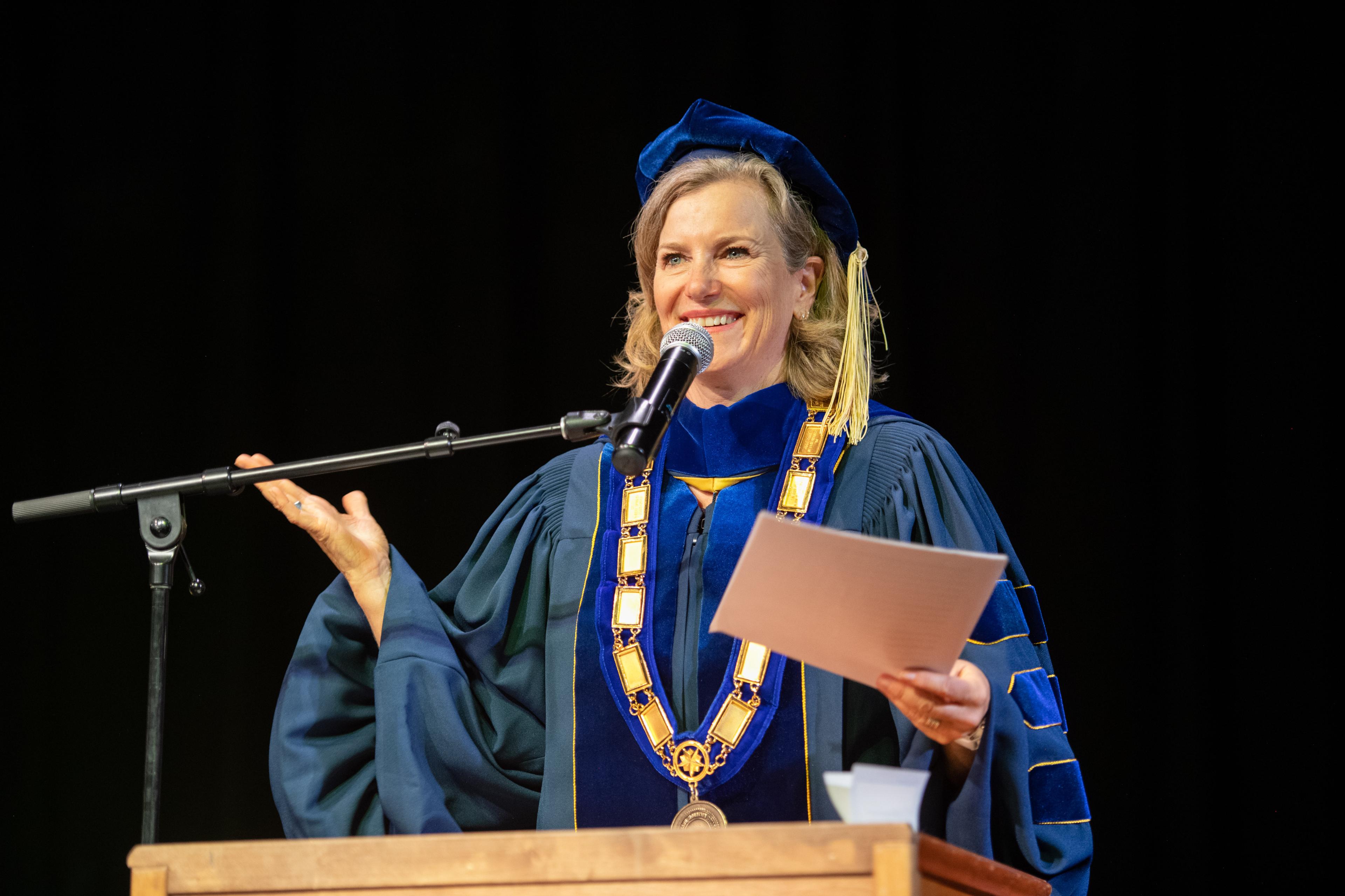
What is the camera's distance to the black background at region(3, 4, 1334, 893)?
8.33 feet

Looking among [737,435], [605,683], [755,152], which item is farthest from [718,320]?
[605,683]

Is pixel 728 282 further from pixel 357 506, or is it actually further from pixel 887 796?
pixel 887 796

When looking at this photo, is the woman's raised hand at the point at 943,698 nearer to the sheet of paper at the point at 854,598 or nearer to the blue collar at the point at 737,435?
the sheet of paper at the point at 854,598

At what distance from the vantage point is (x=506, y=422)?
2.88 metres

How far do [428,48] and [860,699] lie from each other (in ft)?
6.16

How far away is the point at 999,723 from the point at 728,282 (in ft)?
2.85

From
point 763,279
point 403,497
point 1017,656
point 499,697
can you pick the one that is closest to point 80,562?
point 403,497

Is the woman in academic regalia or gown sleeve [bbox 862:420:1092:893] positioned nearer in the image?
gown sleeve [bbox 862:420:1092:893]

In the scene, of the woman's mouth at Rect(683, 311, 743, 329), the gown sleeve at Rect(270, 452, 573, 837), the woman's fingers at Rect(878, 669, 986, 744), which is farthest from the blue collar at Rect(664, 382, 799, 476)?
the woman's fingers at Rect(878, 669, 986, 744)

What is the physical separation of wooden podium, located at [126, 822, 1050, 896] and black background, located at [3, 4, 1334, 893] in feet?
4.84

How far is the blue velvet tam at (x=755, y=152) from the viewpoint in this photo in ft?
7.41

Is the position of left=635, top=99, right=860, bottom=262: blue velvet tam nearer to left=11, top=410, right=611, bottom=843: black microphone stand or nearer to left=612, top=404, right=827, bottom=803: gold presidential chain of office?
left=612, top=404, right=827, bottom=803: gold presidential chain of office

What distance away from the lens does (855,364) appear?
2252mm

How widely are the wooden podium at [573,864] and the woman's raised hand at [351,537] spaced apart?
733mm
